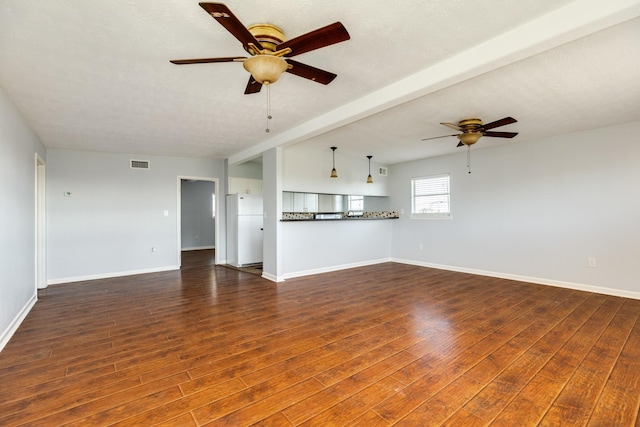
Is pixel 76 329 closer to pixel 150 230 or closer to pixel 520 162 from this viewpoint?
pixel 150 230

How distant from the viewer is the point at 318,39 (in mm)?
1818

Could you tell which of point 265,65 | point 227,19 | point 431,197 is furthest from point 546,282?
point 227,19

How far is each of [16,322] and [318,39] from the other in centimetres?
411

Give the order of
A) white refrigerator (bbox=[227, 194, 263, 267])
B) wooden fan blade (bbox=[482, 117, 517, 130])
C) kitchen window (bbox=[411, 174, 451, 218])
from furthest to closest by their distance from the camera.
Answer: white refrigerator (bbox=[227, 194, 263, 267]), kitchen window (bbox=[411, 174, 451, 218]), wooden fan blade (bbox=[482, 117, 517, 130])

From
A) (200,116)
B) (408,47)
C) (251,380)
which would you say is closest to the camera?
(251,380)

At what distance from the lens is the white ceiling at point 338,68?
190 centimetres

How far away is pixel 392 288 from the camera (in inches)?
186

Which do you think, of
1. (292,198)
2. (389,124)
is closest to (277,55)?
(389,124)

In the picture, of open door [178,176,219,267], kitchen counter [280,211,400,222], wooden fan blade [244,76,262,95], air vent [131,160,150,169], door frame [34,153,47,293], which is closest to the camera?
wooden fan blade [244,76,262,95]

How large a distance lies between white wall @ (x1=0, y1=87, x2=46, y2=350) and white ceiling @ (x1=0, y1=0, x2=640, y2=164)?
0.33 meters

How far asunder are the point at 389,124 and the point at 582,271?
3728 millimetres

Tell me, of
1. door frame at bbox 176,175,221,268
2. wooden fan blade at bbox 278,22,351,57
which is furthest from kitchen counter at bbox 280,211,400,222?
wooden fan blade at bbox 278,22,351,57

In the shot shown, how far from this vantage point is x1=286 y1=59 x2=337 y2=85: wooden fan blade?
2.15 metres

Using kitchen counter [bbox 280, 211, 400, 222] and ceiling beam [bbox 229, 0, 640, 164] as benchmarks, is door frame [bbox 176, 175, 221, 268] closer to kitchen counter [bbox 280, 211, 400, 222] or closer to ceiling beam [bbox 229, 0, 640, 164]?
kitchen counter [bbox 280, 211, 400, 222]
